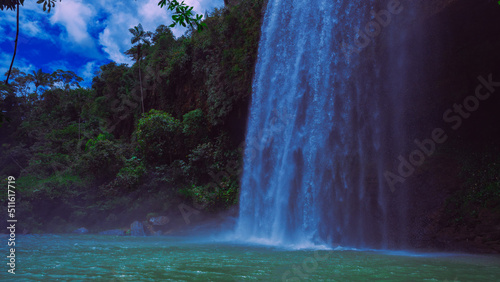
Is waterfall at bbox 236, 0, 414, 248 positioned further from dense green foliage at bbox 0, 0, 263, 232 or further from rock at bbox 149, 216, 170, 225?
rock at bbox 149, 216, 170, 225

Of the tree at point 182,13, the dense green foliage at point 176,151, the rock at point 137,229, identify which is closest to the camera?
the tree at point 182,13

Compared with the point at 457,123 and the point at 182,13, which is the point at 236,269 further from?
the point at 457,123

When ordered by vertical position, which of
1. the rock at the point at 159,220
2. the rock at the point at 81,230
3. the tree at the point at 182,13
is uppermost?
the tree at the point at 182,13

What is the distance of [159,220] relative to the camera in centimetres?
1616

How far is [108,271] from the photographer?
516cm

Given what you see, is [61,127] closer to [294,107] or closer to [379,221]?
[294,107]

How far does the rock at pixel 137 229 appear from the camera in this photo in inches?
631

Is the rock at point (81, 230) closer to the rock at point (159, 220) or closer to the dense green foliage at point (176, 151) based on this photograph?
the dense green foliage at point (176, 151)

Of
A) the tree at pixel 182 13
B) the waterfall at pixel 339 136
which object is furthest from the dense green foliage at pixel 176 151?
the tree at pixel 182 13

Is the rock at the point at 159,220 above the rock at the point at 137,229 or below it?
above

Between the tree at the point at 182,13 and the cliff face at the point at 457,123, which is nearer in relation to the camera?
the tree at the point at 182,13

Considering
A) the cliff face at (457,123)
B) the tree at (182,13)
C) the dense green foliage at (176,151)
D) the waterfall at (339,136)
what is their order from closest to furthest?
the tree at (182,13), the cliff face at (457,123), the waterfall at (339,136), the dense green foliage at (176,151)

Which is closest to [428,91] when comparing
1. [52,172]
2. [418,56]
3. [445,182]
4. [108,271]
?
[418,56]

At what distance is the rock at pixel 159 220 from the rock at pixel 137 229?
0.56 meters
